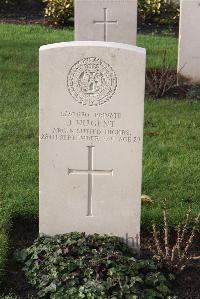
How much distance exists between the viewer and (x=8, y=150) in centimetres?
660

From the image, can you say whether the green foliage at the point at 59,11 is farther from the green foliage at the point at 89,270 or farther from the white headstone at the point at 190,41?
the green foliage at the point at 89,270

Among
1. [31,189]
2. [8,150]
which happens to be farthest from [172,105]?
[31,189]

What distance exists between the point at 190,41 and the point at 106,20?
110cm

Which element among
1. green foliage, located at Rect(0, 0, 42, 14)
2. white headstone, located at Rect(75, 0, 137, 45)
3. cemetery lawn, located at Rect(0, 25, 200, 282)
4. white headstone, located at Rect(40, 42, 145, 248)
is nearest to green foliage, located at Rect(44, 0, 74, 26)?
green foliage, located at Rect(0, 0, 42, 14)

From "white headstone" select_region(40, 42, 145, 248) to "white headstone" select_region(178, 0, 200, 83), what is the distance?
479 centimetres

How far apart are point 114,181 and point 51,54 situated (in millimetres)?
898

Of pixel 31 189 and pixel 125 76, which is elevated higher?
pixel 125 76

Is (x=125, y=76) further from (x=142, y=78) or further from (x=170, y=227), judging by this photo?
(x=170, y=227)

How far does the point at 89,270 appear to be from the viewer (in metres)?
4.30

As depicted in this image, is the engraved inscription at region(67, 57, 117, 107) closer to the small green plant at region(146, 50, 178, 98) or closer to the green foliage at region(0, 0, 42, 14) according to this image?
the small green plant at region(146, 50, 178, 98)

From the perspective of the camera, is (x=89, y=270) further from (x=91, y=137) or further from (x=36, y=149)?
(x=36, y=149)

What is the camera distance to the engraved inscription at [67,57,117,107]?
446cm

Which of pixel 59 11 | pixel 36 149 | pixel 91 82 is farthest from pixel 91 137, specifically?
pixel 59 11

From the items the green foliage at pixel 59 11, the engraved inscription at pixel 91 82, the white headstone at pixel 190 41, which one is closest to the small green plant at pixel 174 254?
the engraved inscription at pixel 91 82
